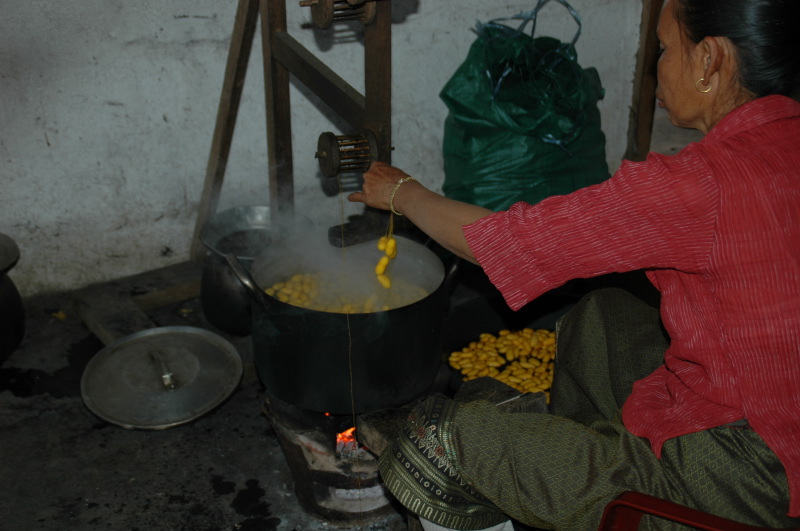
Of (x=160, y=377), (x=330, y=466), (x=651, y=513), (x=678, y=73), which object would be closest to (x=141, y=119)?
(x=160, y=377)

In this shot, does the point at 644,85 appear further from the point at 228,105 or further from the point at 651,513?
the point at 651,513

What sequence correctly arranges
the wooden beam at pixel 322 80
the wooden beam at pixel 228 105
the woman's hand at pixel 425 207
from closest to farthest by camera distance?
the woman's hand at pixel 425 207, the wooden beam at pixel 322 80, the wooden beam at pixel 228 105

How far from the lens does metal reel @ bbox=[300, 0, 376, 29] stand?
2047mm

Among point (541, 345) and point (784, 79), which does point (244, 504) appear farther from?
point (784, 79)

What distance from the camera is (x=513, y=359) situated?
3361 millimetres

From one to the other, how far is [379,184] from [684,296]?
33.8 inches

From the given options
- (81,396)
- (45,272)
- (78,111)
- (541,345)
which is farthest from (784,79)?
(45,272)

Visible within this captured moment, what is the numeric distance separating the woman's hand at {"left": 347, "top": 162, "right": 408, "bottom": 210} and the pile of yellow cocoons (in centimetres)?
135

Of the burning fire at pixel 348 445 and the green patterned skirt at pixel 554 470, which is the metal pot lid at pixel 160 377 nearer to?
the burning fire at pixel 348 445

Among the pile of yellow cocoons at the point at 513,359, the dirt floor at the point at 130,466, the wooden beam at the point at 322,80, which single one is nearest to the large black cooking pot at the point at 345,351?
the dirt floor at the point at 130,466

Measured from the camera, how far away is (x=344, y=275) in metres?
2.69

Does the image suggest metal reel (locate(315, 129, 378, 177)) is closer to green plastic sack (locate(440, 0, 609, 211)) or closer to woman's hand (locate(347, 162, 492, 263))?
woman's hand (locate(347, 162, 492, 263))

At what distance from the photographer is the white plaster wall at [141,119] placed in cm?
328

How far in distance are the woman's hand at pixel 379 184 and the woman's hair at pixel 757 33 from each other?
0.82 meters
